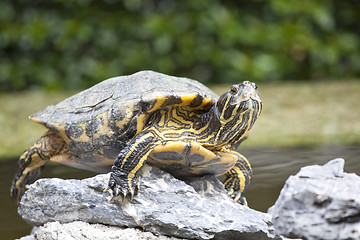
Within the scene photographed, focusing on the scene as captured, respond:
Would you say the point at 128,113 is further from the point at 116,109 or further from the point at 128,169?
the point at 128,169

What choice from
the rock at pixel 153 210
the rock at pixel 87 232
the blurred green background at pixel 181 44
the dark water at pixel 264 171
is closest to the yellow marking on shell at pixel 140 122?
the rock at pixel 153 210

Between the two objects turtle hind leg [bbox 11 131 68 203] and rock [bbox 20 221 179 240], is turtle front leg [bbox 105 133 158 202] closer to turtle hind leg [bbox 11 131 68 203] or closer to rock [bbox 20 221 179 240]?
rock [bbox 20 221 179 240]

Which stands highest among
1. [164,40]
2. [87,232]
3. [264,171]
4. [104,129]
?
[164,40]

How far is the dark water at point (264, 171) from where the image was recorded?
1.43 meters

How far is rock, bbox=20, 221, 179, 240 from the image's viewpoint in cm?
113

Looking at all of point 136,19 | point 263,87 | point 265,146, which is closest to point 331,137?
point 265,146

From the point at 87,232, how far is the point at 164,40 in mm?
2554

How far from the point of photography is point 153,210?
1.14m

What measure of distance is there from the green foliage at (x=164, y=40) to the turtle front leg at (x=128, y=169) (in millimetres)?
2443

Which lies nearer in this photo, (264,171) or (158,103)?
(158,103)

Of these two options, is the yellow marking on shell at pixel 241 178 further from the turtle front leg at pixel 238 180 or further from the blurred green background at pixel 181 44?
the blurred green background at pixel 181 44

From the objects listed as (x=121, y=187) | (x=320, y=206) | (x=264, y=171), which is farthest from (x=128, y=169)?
(x=264, y=171)

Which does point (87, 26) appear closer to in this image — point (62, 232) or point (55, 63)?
point (55, 63)

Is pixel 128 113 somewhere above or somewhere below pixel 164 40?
below
